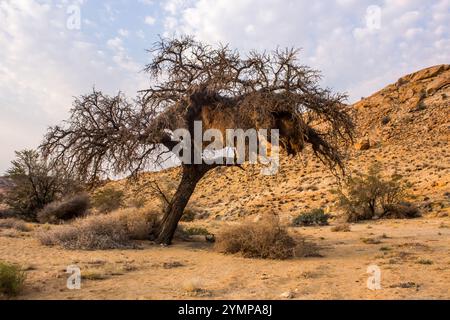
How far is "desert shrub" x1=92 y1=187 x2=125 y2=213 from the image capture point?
86.7ft

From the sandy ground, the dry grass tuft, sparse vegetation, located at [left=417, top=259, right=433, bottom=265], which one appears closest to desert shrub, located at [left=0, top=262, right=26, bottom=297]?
the sandy ground

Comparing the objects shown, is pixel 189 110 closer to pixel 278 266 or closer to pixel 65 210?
pixel 278 266

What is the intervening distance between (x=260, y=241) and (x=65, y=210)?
15.4 meters

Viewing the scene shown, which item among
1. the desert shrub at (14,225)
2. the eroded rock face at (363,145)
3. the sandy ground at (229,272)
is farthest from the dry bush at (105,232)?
the eroded rock face at (363,145)

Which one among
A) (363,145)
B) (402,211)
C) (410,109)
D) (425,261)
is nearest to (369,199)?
(402,211)

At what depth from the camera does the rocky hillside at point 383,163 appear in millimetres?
29156

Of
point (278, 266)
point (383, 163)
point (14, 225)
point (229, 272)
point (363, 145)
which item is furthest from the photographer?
point (363, 145)

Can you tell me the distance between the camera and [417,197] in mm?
25828

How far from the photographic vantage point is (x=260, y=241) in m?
11.3

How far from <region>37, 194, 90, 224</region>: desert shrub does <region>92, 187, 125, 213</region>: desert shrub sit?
1.93 meters

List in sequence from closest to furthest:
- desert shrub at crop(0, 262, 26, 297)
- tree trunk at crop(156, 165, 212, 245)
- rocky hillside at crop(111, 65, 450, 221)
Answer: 1. desert shrub at crop(0, 262, 26, 297)
2. tree trunk at crop(156, 165, 212, 245)
3. rocky hillside at crop(111, 65, 450, 221)

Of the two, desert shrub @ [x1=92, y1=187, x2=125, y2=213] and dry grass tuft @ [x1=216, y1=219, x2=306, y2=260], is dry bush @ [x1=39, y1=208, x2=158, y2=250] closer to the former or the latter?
dry grass tuft @ [x1=216, y1=219, x2=306, y2=260]
